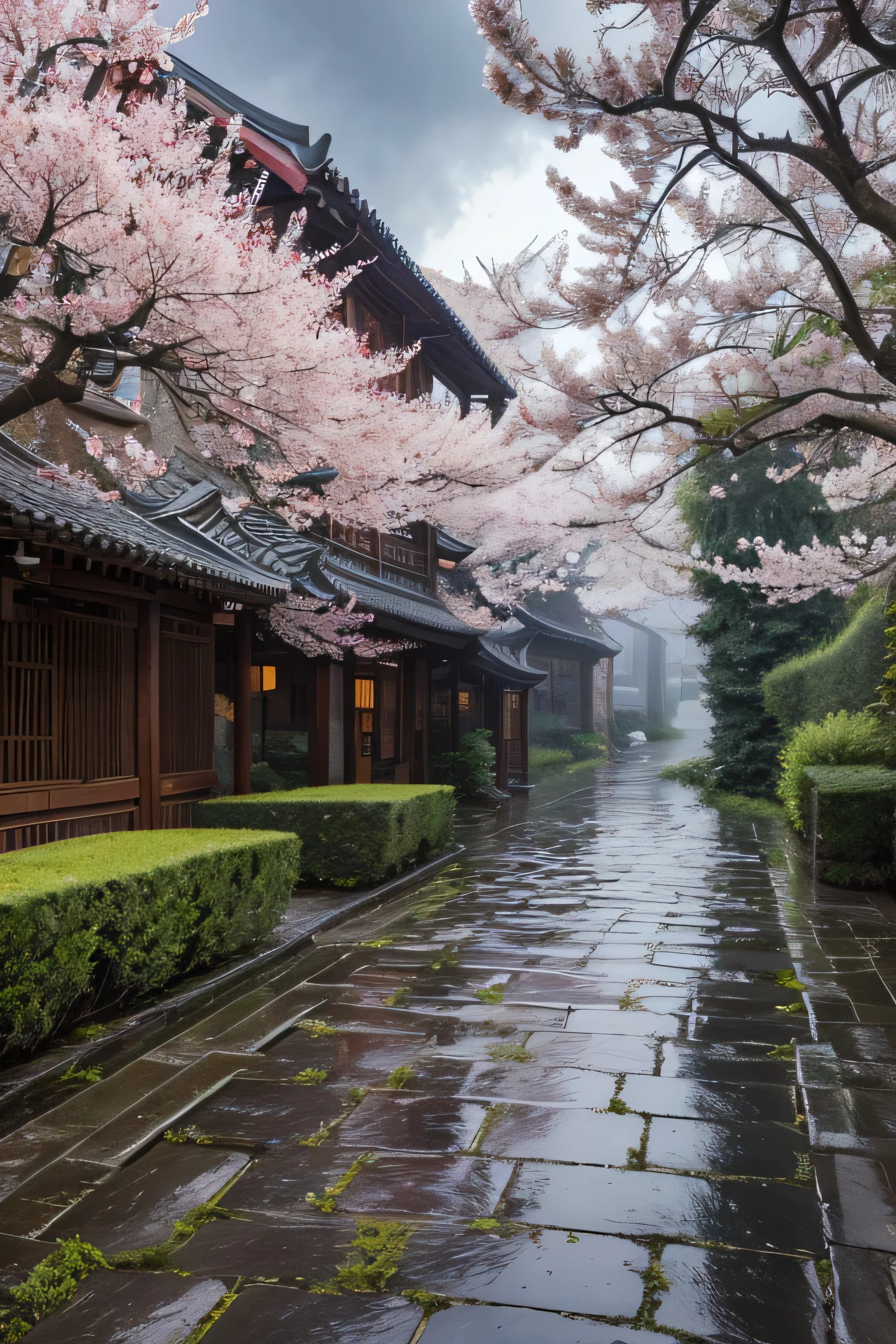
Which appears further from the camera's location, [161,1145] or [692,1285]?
[161,1145]

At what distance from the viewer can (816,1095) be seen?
4.70 metres

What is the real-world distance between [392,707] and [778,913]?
10460 mm

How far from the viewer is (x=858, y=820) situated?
35.6 feet

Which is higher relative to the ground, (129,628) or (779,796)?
(129,628)

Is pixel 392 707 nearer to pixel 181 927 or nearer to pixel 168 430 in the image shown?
pixel 168 430

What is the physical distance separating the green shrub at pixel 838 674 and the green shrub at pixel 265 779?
32.5 feet

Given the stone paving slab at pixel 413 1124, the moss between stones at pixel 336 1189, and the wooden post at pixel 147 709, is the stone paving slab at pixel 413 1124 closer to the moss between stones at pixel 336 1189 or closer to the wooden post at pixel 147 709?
the moss between stones at pixel 336 1189

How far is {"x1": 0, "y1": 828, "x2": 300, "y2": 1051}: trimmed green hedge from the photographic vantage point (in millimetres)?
4785

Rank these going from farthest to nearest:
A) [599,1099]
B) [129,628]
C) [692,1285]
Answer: [129,628] < [599,1099] < [692,1285]

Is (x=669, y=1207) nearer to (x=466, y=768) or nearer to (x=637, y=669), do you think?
(x=466, y=768)

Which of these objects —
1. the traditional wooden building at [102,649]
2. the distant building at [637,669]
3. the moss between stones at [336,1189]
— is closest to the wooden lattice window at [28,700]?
the traditional wooden building at [102,649]

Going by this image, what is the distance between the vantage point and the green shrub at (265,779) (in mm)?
14922

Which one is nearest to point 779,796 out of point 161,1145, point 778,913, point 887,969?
point 778,913

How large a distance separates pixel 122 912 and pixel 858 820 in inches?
335
